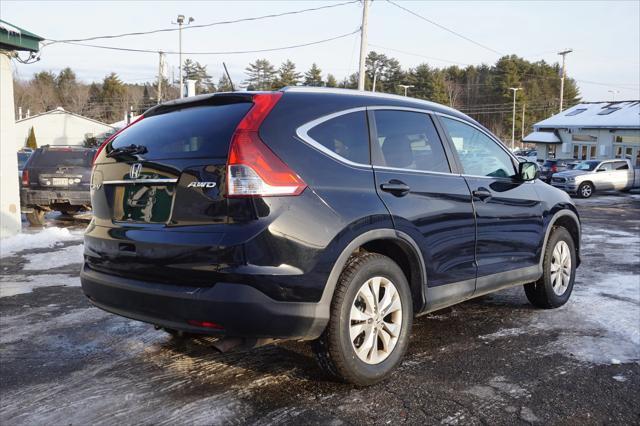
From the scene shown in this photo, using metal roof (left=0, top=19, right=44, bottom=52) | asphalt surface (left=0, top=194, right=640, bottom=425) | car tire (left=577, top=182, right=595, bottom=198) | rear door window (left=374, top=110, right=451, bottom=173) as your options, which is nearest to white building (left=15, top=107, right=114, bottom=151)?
car tire (left=577, top=182, right=595, bottom=198)

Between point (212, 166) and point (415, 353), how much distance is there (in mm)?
2120

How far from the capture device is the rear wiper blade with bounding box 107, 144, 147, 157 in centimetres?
360

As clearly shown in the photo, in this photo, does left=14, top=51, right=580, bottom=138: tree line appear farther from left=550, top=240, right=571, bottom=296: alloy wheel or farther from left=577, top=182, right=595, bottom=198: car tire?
left=550, top=240, right=571, bottom=296: alloy wheel

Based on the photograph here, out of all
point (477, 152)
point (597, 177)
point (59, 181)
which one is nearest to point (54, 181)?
point (59, 181)

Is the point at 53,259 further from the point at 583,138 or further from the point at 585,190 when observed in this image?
the point at 583,138

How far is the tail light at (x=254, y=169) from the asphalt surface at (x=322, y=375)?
1.19 meters

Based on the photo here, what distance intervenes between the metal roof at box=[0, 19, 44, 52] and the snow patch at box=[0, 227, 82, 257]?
3315mm

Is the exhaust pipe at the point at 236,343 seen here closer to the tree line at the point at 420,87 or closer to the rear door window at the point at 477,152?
the rear door window at the point at 477,152

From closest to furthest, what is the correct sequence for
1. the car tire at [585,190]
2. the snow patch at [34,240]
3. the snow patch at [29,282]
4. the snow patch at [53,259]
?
the snow patch at [29,282] → the snow patch at [53,259] → the snow patch at [34,240] → the car tire at [585,190]

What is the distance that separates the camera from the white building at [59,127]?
66.4 meters

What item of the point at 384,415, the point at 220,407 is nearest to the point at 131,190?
the point at 220,407

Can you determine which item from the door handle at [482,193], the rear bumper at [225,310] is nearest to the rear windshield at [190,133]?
the rear bumper at [225,310]

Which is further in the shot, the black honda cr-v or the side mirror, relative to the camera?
the side mirror

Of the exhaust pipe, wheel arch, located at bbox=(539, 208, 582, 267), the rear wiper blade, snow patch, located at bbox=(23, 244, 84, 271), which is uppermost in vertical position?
the rear wiper blade
